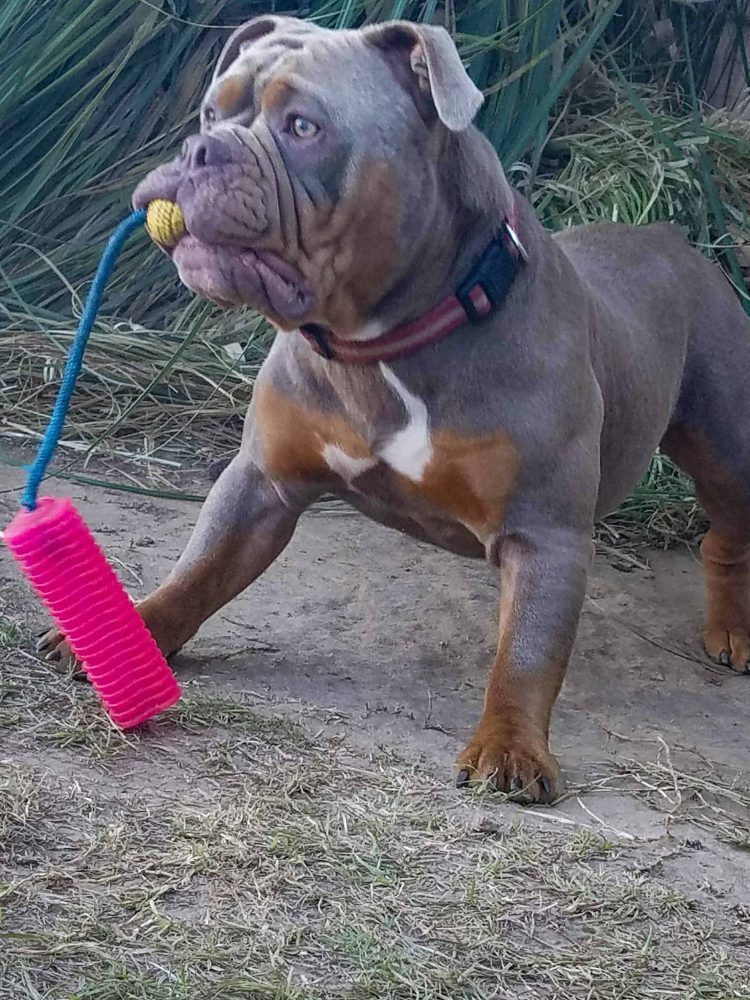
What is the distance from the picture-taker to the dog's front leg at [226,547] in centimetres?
317

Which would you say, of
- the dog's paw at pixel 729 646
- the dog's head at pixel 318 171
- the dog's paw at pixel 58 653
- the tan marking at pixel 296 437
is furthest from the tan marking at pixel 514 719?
the dog's paw at pixel 729 646

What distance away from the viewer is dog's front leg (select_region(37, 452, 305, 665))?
125 inches

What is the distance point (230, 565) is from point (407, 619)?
0.72 metres

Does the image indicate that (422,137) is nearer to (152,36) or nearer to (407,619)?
(407,619)

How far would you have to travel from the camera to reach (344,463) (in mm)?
3051

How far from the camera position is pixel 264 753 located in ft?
8.66

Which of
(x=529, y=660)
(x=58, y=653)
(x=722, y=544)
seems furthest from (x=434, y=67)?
(x=722, y=544)

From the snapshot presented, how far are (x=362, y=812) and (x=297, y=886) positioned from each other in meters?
0.30

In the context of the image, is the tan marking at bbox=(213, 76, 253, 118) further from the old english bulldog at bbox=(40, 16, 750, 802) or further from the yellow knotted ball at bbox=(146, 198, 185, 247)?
the yellow knotted ball at bbox=(146, 198, 185, 247)

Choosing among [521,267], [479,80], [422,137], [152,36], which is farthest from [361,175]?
[152,36]

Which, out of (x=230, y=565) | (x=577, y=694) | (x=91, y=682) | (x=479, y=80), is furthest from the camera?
(x=479, y=80)

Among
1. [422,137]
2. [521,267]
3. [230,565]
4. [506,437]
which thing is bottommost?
[230,565]

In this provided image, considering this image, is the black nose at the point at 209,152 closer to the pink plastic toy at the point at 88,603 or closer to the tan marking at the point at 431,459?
the pink plastic toy at the point at 88,603

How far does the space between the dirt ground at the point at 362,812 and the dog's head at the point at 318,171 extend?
0.84 m
